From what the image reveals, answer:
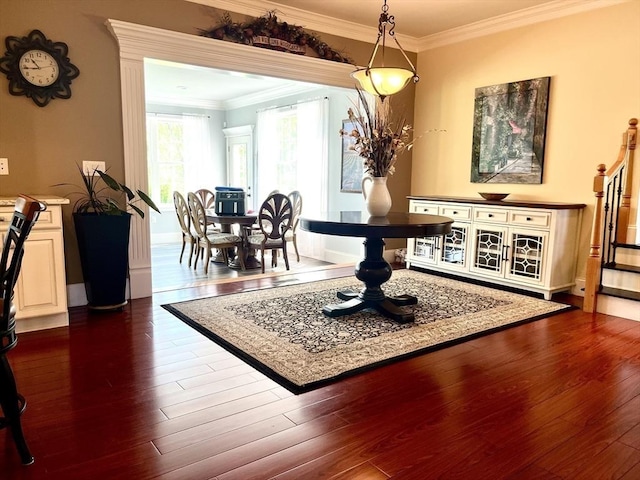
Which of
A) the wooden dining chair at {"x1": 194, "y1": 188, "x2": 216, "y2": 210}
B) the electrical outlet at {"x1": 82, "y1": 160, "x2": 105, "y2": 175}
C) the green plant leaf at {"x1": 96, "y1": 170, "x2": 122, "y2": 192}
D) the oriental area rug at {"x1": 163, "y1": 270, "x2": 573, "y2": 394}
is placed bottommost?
the oriental area rug at {"x1": 163, "y1": 270, "x2": 573, "y2": 394}

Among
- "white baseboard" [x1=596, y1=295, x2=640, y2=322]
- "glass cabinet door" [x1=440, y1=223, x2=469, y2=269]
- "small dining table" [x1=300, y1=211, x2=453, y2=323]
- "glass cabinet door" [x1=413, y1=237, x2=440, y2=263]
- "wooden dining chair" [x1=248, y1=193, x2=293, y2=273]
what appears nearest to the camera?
"small dining table" [x1=300, y1=211, x2=453, y2=323]

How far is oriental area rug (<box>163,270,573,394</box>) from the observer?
8.86 feet

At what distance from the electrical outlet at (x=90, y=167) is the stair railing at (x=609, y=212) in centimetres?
409

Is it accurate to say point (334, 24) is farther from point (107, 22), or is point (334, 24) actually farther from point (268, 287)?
point (268, 287)

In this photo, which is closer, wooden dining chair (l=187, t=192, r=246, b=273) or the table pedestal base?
the table pedestal base

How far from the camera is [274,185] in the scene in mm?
7945

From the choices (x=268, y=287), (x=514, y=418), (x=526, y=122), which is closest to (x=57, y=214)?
(x=268, y=287)

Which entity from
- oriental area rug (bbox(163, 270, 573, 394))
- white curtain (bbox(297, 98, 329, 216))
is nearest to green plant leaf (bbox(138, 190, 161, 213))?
oriental area rug (bbox(163, 270, 573, 394))

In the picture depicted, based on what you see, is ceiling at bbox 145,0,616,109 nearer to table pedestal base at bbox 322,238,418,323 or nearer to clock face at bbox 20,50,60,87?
clock face at bbox 20,50,60,87

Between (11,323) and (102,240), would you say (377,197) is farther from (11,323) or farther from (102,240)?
(11,323)

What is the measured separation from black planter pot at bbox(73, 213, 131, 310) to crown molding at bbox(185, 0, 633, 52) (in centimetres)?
216

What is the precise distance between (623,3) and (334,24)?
2687 millimetres

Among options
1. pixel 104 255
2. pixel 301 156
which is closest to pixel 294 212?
pixel 301 156

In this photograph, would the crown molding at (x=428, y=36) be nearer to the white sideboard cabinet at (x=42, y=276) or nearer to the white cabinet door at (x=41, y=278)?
the white sideboard cabinet at (x=42, y=276)
